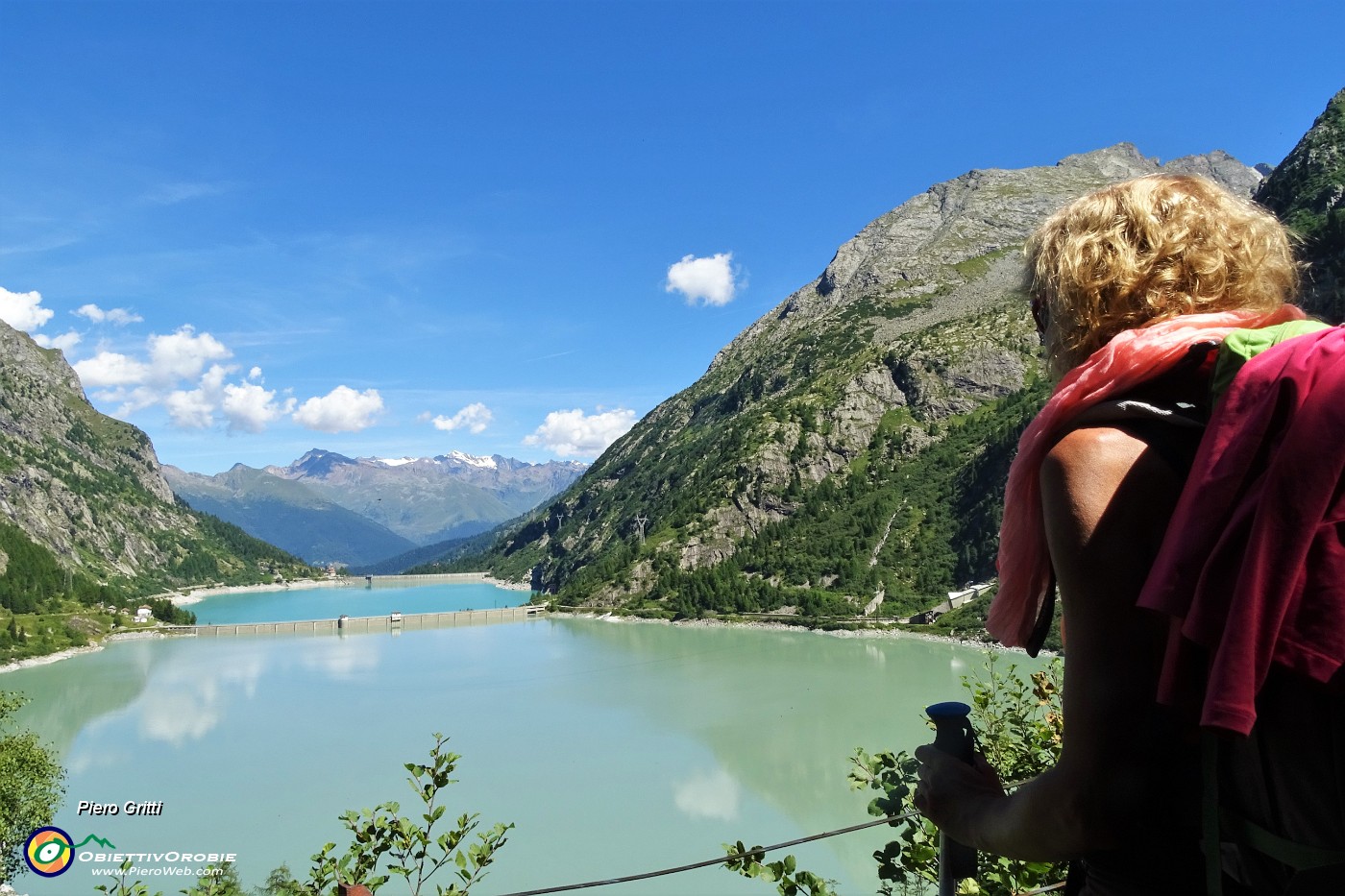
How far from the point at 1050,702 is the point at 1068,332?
3.33 m

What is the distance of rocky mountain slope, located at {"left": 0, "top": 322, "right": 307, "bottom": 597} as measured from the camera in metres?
116

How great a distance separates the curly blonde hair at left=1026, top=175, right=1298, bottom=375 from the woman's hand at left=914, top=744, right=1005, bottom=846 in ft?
2.22

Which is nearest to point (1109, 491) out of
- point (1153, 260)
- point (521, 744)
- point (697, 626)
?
point (1153, 260)

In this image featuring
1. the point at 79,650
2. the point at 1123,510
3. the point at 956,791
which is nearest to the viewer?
the point at 1123,510

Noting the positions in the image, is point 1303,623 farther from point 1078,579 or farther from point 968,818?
point 968,818

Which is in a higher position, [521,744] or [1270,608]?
[1270,608]

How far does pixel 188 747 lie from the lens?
1387 inches

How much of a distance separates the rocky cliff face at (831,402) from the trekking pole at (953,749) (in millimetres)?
77009

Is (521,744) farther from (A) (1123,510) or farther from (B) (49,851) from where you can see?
(A) (1123,510)

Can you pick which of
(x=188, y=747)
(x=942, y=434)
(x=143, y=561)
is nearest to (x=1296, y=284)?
(x=188, y=747)

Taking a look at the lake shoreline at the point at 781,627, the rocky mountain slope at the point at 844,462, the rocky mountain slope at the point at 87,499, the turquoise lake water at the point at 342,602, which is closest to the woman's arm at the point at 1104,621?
the lake shoreline at the point at 781,627

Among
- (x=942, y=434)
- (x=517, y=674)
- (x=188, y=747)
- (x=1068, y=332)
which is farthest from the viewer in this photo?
(x=942, y=434)

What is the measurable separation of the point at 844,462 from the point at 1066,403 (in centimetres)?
10261

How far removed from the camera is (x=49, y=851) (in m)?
19.3
